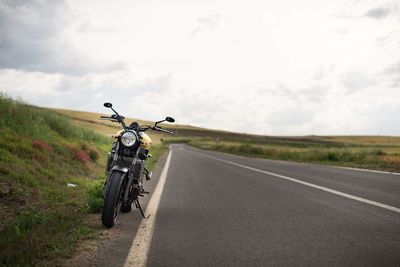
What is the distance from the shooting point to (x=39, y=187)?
30.9 ft

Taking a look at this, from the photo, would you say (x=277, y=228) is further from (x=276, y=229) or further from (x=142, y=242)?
Result: (x=142, y=242)

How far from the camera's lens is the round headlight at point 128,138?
21.5ft

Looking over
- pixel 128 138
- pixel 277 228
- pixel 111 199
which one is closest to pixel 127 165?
pixel 128 138

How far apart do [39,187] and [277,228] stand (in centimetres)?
584

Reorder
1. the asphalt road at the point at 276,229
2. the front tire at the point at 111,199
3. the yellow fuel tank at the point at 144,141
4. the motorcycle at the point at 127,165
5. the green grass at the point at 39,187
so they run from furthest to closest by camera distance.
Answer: the yellow fuel tank at the point at 144,141 < the motorcycle at the point at 127,165 < the front tire at the point at 111,199 < the green grass at the point at 39,187 < the asphalt road at the point at 276,229

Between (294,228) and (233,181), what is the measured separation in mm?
6695

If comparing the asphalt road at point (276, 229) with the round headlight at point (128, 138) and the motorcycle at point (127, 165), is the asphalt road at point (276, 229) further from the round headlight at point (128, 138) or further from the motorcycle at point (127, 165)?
the round headlight at point (128, 138)

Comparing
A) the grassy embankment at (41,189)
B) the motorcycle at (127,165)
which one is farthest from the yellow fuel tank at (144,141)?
the grassy embankment at (41,189)

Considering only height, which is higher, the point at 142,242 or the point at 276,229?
the point at 276,229

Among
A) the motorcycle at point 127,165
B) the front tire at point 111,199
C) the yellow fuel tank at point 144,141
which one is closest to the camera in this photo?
the front tire at point 111,199

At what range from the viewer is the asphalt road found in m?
4.40

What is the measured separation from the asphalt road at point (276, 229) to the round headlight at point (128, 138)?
4.29 ft

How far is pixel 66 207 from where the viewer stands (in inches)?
313

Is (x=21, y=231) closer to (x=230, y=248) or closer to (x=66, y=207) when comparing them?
(x=66, y=207)
